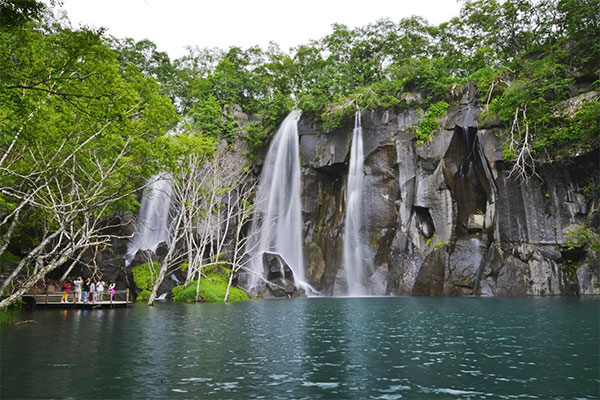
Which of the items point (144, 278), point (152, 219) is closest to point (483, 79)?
point (144, 278)

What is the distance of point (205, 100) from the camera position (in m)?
45.1

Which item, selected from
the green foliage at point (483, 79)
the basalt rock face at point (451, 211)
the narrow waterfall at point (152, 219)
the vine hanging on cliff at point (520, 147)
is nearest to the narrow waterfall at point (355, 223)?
the basalt rock face at point (451, 211)

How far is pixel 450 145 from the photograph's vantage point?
34.0 m

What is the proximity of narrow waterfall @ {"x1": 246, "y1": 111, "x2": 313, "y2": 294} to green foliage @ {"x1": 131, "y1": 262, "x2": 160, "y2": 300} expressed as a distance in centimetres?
922

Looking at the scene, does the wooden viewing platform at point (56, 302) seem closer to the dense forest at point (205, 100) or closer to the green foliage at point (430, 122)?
the dense forest at point (205, 100)

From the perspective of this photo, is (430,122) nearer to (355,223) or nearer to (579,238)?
(355,223)

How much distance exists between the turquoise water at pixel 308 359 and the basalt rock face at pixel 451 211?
15.7 meters

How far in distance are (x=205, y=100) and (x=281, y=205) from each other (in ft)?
46.9

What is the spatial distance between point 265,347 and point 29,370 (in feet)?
16.4

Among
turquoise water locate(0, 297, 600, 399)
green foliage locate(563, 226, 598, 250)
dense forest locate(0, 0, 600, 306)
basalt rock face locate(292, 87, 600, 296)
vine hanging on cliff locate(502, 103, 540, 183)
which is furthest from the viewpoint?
basalt rock face locate(292, 87, 600, 296)

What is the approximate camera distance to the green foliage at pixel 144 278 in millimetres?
31938

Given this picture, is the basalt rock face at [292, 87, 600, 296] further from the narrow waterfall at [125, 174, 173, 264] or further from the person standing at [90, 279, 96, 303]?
the person standing at [90, 279, 96, 303]

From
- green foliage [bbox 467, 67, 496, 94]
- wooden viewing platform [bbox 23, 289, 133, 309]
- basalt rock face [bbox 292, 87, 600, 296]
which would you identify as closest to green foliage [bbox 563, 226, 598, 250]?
basalt rock face [bbox 292, 87, 600, 296]

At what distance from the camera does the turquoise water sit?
6.85m
